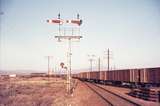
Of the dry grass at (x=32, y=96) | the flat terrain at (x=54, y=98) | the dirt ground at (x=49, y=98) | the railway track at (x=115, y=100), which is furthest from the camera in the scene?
the dry grass at (x=32, y=96)

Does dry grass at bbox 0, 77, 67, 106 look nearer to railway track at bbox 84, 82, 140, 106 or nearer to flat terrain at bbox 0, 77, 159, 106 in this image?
flat terrain at bbox 0, 77, 159, 106

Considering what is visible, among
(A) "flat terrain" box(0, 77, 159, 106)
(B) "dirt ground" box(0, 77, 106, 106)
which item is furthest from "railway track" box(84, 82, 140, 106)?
(B) "dirt ground" box(0, 77, 106, 106)

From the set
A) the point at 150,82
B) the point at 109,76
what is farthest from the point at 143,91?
A: the point at 109,76

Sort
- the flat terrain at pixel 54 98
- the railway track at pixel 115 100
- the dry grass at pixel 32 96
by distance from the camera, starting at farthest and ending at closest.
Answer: the dry grass at pixel 32 96, the flat terrain at pixel 54 98, the railway track at pixel 115 100

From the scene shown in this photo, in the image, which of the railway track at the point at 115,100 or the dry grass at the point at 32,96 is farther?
the dry grass at the point at 32,96

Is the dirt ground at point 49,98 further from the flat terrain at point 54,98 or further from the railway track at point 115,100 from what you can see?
the railway track at point 115,100

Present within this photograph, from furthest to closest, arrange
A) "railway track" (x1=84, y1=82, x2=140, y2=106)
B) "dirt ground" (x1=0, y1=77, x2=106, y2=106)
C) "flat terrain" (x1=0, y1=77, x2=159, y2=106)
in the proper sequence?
"dirt ground" (x1=0, y1=77, x2=106, y2=106), "flat terrain" (x1=0, y1=77, x2=159, y2=106), "railway track" (x1=84, y1=82, x2=140, y2=106)

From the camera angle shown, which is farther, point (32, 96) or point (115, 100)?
point (32, 96)

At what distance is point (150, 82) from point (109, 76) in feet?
73.2

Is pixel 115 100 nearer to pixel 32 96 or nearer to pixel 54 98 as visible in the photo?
pixel 54 98

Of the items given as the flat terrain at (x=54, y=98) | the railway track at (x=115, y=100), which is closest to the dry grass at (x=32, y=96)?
the flat terrain at (x=54, y=98)

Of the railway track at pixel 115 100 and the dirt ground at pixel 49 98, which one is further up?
the railway track at pixel 115 100

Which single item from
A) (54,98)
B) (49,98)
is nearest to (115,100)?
(54,98)

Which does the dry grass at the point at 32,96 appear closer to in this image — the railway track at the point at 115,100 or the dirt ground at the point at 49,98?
the dirt ground at the point at 49,98
